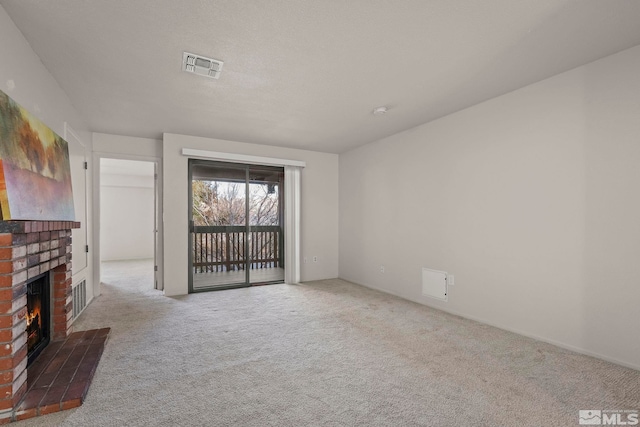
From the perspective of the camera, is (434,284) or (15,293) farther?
(434,284)

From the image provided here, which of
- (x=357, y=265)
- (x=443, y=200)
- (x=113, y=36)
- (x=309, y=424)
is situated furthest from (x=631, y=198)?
(x=113, y=36)

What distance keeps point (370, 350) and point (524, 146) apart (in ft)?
8.10

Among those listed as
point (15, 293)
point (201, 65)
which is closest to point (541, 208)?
point (201, 65)

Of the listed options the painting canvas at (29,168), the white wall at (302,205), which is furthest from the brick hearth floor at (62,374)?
the white wall at (302,205)

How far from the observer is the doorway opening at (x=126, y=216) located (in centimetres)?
789

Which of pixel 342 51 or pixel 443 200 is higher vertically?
pixel 342 51

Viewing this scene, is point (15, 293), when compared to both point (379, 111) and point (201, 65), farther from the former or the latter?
point (379, 111)

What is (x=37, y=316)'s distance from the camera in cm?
231

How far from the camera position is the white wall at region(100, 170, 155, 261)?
26.0 ft

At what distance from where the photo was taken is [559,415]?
170cm

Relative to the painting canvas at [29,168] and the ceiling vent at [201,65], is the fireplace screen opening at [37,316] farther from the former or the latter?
the ceiling vent at [201,65]

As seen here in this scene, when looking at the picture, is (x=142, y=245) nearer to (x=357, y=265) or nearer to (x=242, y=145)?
(x=242, y=145)

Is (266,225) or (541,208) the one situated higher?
(541,208)

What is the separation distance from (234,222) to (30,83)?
3.36 meters
